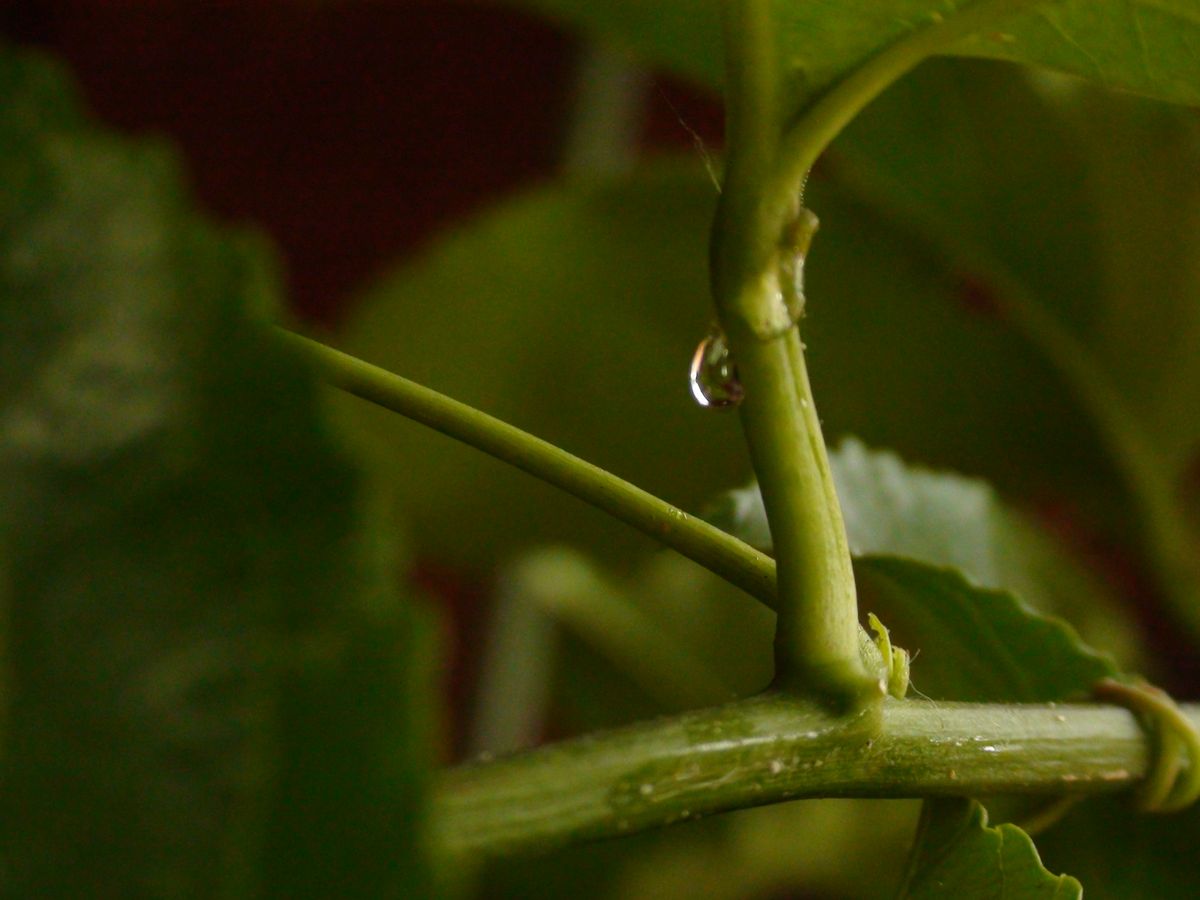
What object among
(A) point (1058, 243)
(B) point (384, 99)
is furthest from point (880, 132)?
(B) point (384, 99)

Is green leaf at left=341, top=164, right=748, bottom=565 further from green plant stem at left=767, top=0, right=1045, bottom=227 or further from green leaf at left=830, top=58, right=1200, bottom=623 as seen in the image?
green plant stem at left=767, top=0, right=1045, bottom=227

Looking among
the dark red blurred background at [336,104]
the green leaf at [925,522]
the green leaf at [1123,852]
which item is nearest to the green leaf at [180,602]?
the green leaf at [925,522]

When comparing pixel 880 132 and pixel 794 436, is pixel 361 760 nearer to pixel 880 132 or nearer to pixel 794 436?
pixel 794 436

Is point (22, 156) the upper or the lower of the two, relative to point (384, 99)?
lower

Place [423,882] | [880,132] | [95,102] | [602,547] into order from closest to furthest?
[423,882] → [880,132] → [602,547] → [95,102]

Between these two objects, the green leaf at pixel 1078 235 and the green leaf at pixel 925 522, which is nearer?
the green leaf at pixel 925 522

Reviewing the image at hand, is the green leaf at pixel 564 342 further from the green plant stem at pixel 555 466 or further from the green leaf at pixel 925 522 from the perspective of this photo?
the green plant stem at pixel 555 466

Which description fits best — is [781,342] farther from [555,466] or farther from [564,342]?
[564,342]
